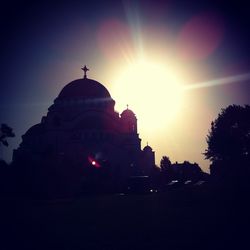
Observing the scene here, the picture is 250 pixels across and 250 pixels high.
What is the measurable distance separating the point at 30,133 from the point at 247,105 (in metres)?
39.9

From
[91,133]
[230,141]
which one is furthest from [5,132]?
[230,141]

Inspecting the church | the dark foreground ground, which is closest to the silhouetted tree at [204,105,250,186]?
the church

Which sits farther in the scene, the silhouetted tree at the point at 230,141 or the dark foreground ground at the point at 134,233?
the silhouetted tree at the point at 230,141

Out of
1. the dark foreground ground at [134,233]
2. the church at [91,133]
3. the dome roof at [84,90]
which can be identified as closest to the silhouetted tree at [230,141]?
the church at [91,133]

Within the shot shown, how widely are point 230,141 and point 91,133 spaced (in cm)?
2314

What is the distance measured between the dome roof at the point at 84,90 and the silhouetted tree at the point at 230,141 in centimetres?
2417

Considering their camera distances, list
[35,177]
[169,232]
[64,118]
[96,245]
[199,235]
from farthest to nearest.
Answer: [64,118]
[35,177]
[169,232]
[199,235]
[96,245]

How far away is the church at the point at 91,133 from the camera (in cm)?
5341

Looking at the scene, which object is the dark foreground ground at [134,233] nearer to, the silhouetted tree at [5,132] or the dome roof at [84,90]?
the silhouetted tree at [5,132]

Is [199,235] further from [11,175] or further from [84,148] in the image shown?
[84,148]

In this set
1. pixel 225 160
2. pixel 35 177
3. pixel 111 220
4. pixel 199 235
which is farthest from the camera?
pixel 225 160

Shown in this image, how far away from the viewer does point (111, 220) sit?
14.0 m

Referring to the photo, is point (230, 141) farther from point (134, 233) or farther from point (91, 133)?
point (134, 233)

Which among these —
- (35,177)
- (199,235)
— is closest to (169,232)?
(199,235)
